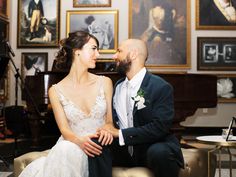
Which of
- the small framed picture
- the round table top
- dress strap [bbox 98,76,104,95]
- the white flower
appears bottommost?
the round table top

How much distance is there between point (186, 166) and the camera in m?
2.78

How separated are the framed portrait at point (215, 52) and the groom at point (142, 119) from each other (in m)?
6.11

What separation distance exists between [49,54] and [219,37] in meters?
3.80

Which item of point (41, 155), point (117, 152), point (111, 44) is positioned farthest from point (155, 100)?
point (111, 44)

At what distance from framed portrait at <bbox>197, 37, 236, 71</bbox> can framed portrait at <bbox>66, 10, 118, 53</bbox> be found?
6.23 ft

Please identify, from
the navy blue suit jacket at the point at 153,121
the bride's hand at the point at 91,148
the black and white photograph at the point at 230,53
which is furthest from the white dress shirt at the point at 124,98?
the black and white photograph at the point at 230,53

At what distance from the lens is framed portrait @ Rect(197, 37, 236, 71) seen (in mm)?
8625

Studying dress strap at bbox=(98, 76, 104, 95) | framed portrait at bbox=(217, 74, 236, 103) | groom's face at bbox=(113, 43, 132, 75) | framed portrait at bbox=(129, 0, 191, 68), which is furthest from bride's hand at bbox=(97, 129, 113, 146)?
framed portrait at bbox=(217, 74, 236, 103)

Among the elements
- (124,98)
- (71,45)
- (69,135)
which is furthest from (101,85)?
(69,135)

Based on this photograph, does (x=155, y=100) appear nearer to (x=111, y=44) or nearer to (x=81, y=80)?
(x=81, y=80)

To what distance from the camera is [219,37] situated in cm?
864

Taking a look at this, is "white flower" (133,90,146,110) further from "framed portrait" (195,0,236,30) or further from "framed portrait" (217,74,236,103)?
"framed portrait" (195,0,236,30)

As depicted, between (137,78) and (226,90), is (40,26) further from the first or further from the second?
(137,78)

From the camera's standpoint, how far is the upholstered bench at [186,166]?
2.39 m
